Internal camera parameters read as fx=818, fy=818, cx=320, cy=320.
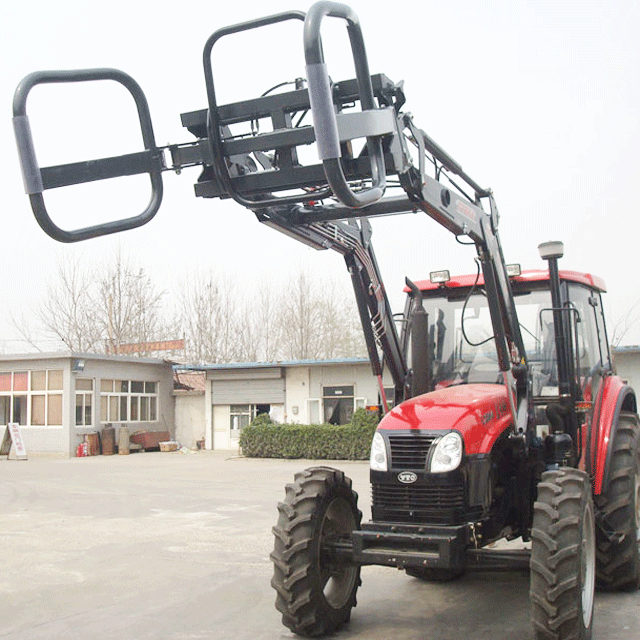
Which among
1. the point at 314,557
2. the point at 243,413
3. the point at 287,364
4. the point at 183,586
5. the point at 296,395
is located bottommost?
the point at 183,586

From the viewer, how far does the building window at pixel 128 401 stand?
30.5 m

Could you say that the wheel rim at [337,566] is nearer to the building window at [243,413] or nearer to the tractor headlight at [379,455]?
the tractor headlight at [379,455]

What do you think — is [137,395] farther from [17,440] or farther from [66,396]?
[17,440]

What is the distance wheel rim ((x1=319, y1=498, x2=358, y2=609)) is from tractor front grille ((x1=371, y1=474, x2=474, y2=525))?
0.39 meters

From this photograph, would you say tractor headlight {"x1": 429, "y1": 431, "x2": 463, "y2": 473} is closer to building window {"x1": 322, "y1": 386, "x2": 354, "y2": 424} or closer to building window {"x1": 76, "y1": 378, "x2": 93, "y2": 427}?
building window {"x1": 322, "y1": 386, "x2": 354, "y2": 424}

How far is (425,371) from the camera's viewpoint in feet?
22.8

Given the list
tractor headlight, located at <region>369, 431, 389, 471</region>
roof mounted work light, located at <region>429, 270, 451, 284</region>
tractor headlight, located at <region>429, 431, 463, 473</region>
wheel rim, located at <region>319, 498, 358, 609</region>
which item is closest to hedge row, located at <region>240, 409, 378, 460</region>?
roof mounted work light, located at <region>429, 270, 451, 284</region>

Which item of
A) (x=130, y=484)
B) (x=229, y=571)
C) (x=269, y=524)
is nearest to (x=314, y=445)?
(x=130, y=484)

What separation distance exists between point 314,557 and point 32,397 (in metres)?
25.7

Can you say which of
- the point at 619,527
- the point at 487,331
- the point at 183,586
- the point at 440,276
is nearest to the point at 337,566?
the point at 183,586

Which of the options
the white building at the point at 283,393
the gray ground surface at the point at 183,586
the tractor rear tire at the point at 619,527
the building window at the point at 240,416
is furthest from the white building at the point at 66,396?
the tractor rear tire at the point at 619,527

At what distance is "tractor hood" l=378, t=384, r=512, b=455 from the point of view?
5945 mm

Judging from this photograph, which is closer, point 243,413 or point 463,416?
point 463,416

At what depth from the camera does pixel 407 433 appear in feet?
19.6
